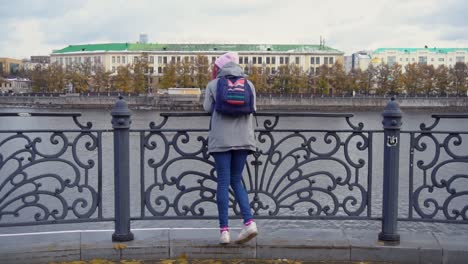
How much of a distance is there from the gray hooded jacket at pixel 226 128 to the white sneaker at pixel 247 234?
70cm

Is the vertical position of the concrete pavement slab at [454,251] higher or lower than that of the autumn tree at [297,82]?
lower

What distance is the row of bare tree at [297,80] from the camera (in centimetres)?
9656

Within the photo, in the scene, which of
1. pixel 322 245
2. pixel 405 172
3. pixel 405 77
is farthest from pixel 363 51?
pixel 322 245

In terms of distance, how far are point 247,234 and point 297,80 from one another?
93560 mm

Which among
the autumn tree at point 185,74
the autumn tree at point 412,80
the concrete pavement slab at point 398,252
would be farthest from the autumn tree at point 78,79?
the concrete pavement slab at point 398,252

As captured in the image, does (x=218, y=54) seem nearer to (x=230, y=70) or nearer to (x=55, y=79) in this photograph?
(x=55, y=79)

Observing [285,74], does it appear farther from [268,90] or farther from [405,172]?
[405,172]

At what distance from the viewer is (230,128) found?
453cm

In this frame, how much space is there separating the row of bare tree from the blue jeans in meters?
90.6

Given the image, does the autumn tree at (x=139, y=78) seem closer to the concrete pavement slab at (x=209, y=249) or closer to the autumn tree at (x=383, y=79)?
the autumn tree at (x=383, y=79)

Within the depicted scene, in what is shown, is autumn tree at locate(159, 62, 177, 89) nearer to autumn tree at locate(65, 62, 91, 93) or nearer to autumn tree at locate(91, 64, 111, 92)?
autumn tree at locate(91, 64, 111, 92)

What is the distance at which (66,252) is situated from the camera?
4648mm

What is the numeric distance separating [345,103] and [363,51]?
248ft

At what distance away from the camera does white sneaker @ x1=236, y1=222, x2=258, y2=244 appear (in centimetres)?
466
